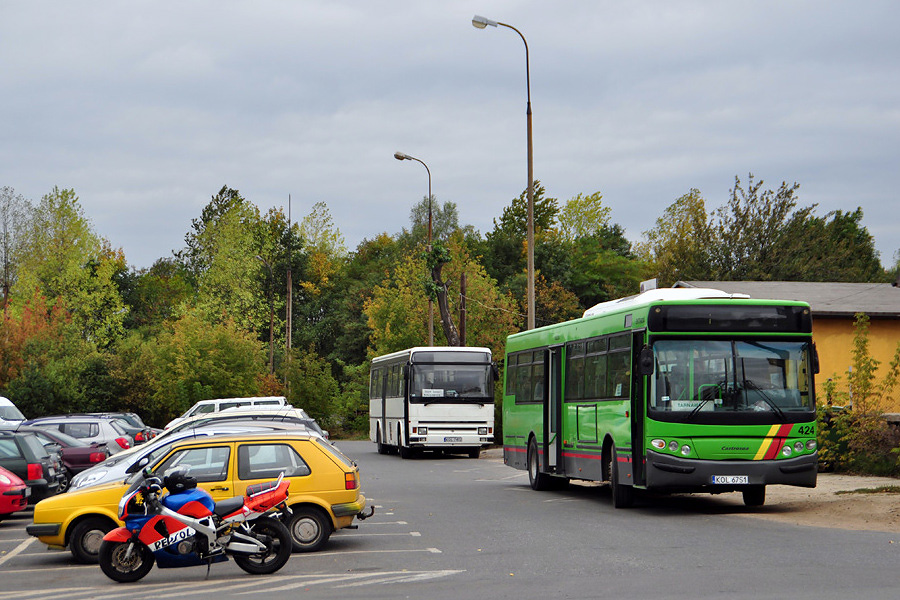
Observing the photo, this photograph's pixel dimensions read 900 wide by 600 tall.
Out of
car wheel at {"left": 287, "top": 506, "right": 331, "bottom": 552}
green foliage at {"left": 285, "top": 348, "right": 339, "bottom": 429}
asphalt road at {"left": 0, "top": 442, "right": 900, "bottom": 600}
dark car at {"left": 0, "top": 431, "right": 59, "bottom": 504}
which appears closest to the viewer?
asphalt road at {"left": 0, "top": 442, "right": 900, "bottom": 600}

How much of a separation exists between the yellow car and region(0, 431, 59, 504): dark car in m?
7.05

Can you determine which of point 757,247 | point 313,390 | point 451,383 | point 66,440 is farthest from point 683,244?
point 66,440

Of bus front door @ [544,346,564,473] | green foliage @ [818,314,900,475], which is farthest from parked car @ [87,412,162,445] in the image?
green foliage @ [818,314,900,475]

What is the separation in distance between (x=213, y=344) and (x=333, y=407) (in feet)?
23.2

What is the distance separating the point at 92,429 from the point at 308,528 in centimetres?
1646

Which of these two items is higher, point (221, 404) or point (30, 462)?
point (221, 404)

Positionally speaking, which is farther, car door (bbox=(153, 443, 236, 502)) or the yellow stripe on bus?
the yellow stripe on bus

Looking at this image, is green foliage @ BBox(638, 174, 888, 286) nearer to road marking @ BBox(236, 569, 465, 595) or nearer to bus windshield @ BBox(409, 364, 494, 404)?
bus windshield @ BBox(409, 364, 494, 404)

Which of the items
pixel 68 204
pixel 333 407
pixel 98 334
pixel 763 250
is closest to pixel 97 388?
pixel 333 407

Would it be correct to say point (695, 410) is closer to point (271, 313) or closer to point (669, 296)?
point (669, 296)

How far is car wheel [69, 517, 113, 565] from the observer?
531 inches

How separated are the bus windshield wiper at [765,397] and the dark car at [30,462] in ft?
39.1

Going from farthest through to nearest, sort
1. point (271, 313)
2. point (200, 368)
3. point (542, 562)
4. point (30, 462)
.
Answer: point (271, 313)
point (200, 368)
point (30, 462)
point (542, 562)

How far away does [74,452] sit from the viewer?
26.9 m
